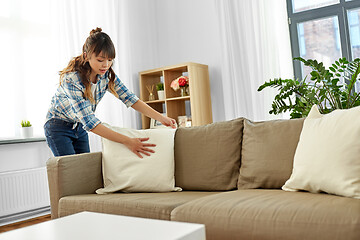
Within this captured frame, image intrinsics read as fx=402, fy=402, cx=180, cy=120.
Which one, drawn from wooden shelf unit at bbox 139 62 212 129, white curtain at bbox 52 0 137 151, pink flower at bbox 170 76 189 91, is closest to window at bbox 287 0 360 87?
wooden shelf unit at bbox 139 62 212 129

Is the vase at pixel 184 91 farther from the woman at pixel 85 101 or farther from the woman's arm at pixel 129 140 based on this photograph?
the woman's arm at pixel 129 140

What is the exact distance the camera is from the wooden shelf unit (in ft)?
13.7

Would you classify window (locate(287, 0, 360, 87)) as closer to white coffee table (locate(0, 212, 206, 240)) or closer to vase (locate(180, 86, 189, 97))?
vase (locate(180, 86, 189, 97))

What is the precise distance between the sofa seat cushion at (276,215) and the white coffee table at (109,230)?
37 cm

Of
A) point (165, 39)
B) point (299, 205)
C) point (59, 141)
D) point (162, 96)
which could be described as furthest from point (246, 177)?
point (165, 39)

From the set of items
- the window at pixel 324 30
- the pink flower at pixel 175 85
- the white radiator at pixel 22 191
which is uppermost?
the window at pixel 324 30

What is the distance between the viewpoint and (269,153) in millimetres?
2018

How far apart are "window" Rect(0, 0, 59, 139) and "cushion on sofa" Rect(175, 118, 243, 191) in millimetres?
1914

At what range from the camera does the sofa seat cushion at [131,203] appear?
182 cm

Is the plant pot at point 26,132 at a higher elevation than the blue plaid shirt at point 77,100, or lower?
lower

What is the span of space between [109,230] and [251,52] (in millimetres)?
3226

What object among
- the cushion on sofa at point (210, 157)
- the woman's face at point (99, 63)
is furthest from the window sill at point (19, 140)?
the cushion on sofa at point (210, 157)

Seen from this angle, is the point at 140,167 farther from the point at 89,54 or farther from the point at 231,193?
the point at 89,54

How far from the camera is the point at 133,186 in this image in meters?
2.21
